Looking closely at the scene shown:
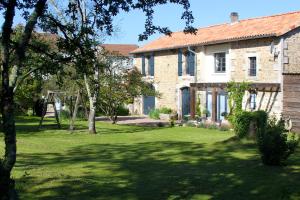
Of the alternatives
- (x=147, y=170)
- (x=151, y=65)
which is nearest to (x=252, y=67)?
(x=151, y=65)

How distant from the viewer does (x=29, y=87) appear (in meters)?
34.8

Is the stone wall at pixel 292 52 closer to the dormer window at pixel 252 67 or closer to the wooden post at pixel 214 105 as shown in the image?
the dormer window at pixel 252 67

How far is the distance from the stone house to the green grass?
6.04m

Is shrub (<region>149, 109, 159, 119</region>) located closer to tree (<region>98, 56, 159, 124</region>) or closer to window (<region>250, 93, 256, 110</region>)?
tree (<region>98, 56, 159, 124</region>)

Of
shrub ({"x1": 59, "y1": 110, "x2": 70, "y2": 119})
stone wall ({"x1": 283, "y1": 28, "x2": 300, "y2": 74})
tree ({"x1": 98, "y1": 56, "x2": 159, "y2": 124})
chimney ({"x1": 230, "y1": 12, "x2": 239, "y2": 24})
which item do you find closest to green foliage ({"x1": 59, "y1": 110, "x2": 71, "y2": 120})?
shrub ({"x1": 59, "y1": 110, "x2": 70, "y2": 119})

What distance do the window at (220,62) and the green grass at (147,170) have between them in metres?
9.34

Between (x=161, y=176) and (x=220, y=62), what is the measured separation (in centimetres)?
1861

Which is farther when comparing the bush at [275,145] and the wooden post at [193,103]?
the wooden post at [193,103]

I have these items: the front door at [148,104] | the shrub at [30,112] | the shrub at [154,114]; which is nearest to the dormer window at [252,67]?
the shrub at [154,114]

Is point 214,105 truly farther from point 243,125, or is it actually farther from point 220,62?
point 243,125

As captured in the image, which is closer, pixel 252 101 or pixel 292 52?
pixel 292 52

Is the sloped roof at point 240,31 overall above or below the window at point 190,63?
above

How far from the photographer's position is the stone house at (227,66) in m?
24.0

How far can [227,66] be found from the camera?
2789 centimetres
